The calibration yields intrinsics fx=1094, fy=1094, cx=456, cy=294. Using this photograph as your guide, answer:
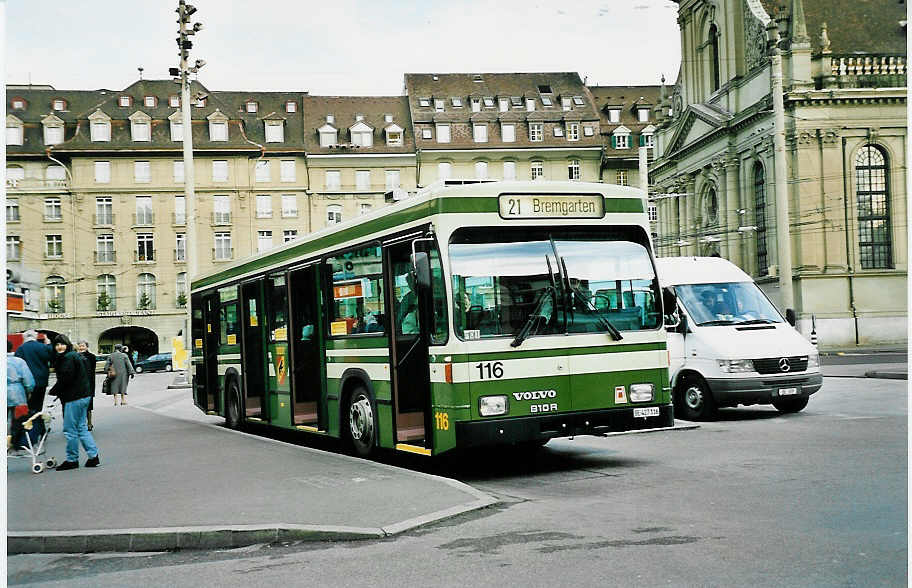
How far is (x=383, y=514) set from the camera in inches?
360

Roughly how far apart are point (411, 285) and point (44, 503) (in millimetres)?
4342

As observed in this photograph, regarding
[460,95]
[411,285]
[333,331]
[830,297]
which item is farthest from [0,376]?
[460,95]

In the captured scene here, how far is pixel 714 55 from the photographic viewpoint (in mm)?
64562

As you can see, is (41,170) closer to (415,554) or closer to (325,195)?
(325,195)

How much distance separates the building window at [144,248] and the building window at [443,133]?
21911 mm

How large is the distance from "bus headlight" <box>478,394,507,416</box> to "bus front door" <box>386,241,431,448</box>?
80cm

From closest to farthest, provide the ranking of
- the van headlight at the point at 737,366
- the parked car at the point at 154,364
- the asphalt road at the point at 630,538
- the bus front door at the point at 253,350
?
the asphalt road at the point at 630,538, the van headlight at the point at 737,366, the bus front door at the point at 253,350, the parked car at the point at 154,364

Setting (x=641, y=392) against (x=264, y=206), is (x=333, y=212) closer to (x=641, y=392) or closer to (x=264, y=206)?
(x=264, y=206)

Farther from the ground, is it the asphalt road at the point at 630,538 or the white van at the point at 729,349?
the white van at the point at 729,349

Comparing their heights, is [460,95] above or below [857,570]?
above

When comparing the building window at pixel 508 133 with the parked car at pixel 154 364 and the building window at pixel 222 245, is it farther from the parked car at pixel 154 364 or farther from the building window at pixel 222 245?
the parked car at pixel 154 364

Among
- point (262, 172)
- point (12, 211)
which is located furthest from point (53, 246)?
point (262, 172)

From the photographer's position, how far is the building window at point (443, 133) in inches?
3185

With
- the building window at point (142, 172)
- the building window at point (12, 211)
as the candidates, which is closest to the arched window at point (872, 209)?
the building window at point (142, 172)
